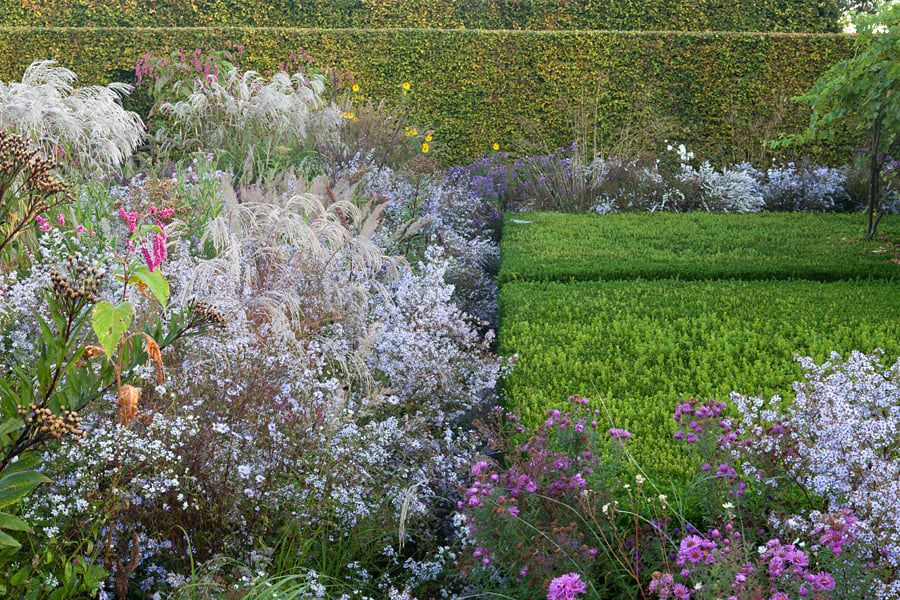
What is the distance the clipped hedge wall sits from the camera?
13141mm

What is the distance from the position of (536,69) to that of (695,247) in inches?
228

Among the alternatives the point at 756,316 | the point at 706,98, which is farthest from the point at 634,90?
the point at 756,316

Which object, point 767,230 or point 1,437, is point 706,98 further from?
point 1,437

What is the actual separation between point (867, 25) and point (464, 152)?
631 cm

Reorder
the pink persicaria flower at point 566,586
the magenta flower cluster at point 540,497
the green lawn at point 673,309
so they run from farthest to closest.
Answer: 1. the green lawn at point 673,309
2. the magenta flower cluster at point 540,497
3. the pink persicaria flower at point 566,586

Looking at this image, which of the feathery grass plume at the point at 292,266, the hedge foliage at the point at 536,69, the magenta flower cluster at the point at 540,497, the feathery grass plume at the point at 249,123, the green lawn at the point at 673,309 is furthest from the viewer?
the hedge foliage at the point at 536,69

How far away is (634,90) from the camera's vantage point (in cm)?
1184

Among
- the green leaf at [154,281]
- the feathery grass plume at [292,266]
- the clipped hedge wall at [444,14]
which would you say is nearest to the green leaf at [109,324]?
the green leaf at [154,281]

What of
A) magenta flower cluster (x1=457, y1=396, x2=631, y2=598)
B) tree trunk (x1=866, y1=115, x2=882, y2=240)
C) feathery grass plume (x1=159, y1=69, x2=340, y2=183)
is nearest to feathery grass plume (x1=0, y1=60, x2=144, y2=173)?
feathery grass plume (x1=159, y1=69, x2=340, y2=183)

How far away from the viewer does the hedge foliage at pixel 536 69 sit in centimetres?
1152

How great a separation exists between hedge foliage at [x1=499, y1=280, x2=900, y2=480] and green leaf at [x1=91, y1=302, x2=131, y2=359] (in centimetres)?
193

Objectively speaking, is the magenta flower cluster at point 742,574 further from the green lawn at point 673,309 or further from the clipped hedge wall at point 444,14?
the clipped hedge wall at point 444,14

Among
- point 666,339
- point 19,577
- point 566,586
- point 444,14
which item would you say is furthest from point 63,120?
point 444,14

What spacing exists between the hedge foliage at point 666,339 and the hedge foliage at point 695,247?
0.30 metres
